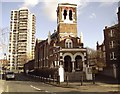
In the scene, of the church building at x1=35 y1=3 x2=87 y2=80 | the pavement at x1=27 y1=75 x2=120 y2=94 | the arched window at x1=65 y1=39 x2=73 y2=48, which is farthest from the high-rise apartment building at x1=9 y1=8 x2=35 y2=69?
the pavement at x1=27 y1=75 x2=120 y2=94

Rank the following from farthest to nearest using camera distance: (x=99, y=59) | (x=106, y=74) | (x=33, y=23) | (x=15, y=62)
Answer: (x=33, y=23)
(x=15, y=62)
(x=99, y=59)
(x=106, y=74)

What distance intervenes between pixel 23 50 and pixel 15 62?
33.2 ft

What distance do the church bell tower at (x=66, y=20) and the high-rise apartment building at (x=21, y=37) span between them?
93.4 meters

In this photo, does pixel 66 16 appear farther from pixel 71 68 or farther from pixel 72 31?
pixel 71 68

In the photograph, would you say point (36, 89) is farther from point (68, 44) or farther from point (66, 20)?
point (66, 20)

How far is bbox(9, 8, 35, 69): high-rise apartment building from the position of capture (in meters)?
157

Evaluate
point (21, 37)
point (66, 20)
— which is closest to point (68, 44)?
point (66, 20)

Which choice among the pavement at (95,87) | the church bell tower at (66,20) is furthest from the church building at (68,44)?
the pavement at (95,87)

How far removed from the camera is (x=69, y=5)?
58.4 m

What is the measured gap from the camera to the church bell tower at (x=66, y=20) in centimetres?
5784

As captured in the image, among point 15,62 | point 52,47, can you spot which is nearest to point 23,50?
point 15,62

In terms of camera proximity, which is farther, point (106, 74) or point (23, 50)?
point (23, 50)

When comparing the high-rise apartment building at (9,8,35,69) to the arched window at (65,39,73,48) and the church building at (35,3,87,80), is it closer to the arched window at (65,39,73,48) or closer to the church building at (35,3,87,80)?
the church building at (35,3,87,80)

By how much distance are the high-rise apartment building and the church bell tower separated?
306ft
